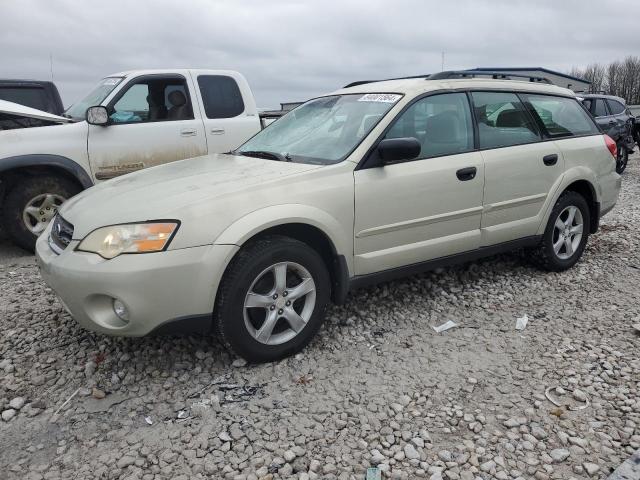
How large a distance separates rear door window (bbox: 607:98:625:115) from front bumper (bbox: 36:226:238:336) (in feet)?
41.1

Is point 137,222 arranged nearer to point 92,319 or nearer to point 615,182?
point 92,319

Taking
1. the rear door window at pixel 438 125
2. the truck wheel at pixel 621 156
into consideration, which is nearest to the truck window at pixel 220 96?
the rear door window at pixel 438 125

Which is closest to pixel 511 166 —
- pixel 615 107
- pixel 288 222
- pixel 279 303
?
pixel 288 222

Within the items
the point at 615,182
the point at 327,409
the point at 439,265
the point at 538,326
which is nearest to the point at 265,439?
the point at 327,409

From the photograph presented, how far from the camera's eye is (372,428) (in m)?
2.67

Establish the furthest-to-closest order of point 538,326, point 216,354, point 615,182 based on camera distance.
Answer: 1. point 615,182
2. point 538,326
3. point 216,354

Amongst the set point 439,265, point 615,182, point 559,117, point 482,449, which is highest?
point 559,117

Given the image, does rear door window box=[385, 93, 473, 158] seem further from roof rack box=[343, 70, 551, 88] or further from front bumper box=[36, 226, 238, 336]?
front bumper box=[36, 226, 238, 336]

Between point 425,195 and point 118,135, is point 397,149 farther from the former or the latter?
point 118,135

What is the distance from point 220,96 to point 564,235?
13.7 ft

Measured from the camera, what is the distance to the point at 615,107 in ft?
42.0

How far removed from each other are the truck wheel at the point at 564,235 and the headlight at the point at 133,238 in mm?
3275

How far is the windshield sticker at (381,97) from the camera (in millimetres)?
3776

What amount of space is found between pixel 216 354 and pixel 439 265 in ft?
5.56
